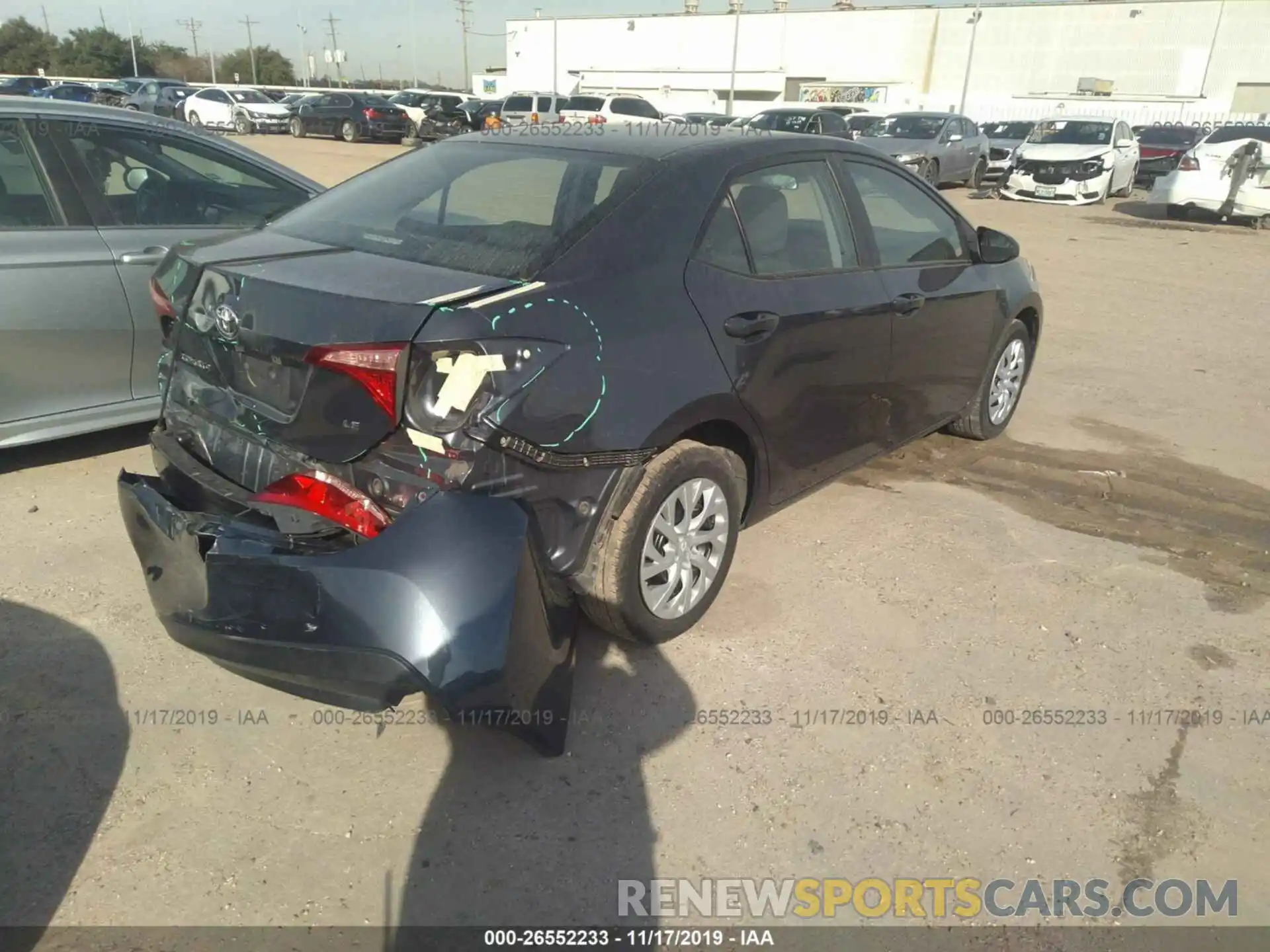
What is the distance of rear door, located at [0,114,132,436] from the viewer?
3.96 meters

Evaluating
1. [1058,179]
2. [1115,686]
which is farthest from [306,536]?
[1058,179]

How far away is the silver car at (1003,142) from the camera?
74.1ft

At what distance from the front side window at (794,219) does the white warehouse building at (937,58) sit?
3999 centimetres

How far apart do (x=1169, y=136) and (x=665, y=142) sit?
2371 centimetres

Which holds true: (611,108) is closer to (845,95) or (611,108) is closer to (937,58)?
(845,95)

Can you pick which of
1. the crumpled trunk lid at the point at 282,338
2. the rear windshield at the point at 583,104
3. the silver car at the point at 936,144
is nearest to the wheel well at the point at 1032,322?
the crumpled trunk lid at the point at 282,338

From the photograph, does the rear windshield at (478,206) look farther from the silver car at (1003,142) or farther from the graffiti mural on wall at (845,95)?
the graffiti mural on wall at (845,95)

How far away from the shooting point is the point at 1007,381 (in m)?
5.30

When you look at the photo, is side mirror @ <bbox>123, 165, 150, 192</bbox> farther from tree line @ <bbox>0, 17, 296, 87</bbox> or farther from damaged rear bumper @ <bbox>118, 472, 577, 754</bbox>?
tree line @ <bbox>0, 17, 296, 87</bbox>

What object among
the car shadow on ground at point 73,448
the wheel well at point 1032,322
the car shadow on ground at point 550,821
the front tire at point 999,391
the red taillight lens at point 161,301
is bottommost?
the car shadow on ground at point 550,821

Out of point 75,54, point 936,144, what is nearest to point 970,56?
point 936,144

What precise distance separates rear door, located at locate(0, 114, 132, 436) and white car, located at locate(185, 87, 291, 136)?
32.5 m

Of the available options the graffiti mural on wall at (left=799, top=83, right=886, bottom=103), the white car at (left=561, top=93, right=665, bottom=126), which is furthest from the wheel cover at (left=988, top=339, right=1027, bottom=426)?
the graffiti mural on wall at (left=799, top=83, right=886, bottom=103)

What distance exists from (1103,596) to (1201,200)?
14282 millimetres
